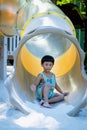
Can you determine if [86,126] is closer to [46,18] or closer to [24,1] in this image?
[46,18]

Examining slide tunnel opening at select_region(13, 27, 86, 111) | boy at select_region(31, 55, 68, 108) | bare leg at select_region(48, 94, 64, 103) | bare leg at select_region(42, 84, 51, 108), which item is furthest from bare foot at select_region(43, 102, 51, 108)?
slide tunnel opening at select_region(13, 27, 86, 111)

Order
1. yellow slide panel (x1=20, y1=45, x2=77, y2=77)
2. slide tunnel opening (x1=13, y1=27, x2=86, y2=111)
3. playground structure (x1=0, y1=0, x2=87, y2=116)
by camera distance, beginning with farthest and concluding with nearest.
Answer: yellow slide panel (x1=20, y1=45, x2=77, y2=77) < slide tunnel opening (x1=13, y1=27, x2=86, y2=111) < playground structure (x1=0, y1=0, x2=87, y2=116)

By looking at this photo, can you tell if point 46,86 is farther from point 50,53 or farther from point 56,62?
point 50,53

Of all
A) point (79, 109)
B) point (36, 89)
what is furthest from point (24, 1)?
point (79, 109)

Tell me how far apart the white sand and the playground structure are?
0.43 ft

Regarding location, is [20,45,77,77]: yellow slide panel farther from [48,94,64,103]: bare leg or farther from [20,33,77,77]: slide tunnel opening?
[48,94,64,103]: bare leg

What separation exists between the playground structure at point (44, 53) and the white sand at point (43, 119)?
0.13 m

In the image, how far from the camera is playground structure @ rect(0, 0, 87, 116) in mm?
5248

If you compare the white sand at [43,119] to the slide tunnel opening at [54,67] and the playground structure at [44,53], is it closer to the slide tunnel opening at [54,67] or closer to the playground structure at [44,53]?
the playground structure at [44,53]

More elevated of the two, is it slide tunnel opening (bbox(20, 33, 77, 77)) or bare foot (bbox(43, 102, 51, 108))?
slide tunnel opening (bbox(20, 33, 77, 77))

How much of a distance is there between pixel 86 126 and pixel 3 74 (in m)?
4.95

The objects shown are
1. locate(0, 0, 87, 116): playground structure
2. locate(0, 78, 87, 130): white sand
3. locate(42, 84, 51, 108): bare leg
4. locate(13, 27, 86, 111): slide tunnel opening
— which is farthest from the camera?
locate(13, 27, 86, 111): slide tunnel opening

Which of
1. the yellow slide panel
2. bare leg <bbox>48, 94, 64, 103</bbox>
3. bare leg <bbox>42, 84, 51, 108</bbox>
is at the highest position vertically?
the yellow slide panel

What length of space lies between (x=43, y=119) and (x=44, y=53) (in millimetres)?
2484
